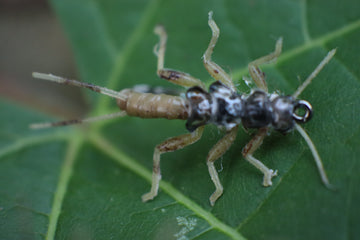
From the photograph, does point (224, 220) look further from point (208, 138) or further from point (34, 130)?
point (34, 130)

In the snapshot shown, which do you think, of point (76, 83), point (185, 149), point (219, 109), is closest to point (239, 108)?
point (219, 109)

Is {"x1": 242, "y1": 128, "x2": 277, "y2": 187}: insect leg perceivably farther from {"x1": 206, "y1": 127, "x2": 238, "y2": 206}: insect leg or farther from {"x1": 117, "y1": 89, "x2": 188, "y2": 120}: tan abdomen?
{"x1": 117, "y1": 89, "x2": 188, "y2": 120}: tan abdomen

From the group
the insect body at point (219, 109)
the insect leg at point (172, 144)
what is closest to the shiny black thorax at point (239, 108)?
the insect body at point (219, 109)

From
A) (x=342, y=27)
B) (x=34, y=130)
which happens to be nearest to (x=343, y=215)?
(x=342, y=27)

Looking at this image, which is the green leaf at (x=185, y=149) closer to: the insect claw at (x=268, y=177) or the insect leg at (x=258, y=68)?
the insect claw at (x=268, y=177)

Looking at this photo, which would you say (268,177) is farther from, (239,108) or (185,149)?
(185,149)
